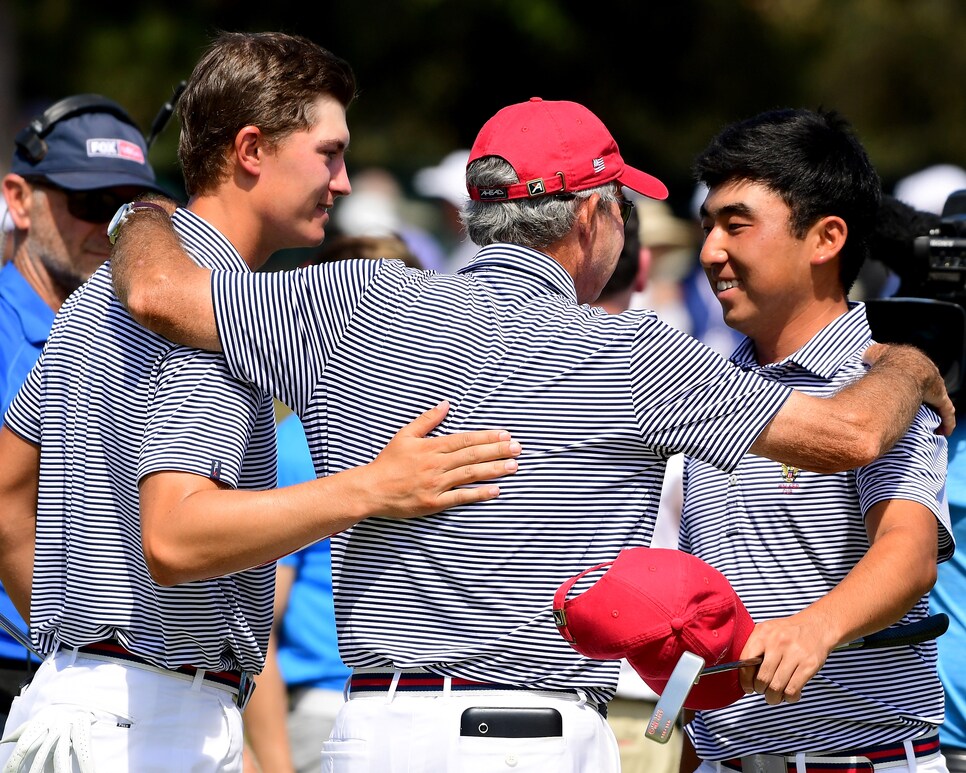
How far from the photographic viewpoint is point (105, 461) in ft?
9.25

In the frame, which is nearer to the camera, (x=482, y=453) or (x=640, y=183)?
(x=482, y=453)

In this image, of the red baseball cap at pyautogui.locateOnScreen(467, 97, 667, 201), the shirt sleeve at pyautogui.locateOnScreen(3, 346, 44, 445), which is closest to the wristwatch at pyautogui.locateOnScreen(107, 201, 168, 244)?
the shirt sleeve at pyautogui.locateOnScreen(3, 346, 44, 445)

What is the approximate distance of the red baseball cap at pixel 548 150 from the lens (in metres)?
2.74

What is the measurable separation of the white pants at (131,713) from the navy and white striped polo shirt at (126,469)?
0.06 m

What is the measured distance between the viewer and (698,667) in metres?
2.27

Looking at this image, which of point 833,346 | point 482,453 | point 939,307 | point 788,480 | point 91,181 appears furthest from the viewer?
point 91,181

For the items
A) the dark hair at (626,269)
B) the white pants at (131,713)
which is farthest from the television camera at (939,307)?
the white pants at (131,713)

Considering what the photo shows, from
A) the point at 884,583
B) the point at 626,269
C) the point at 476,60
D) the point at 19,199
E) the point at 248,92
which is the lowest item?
the point at 884,583

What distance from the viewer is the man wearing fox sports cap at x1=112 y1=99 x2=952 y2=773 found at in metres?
2.51

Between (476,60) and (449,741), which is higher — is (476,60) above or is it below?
above

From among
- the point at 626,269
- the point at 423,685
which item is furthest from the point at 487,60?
the point at 423,685

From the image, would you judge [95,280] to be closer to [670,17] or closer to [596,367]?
[596,367]

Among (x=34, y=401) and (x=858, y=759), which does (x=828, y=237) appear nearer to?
(x=858, y=759)

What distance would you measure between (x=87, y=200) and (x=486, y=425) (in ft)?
8.29
